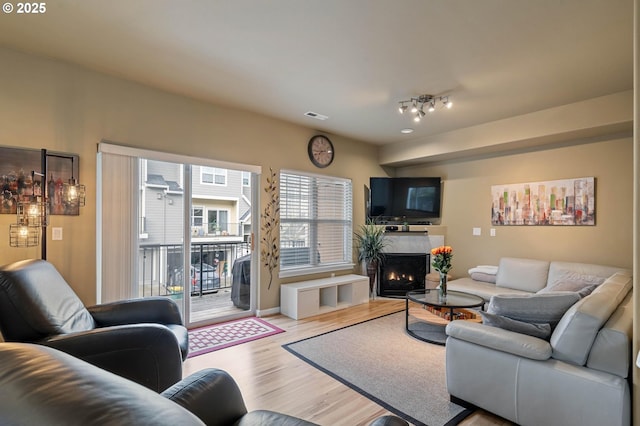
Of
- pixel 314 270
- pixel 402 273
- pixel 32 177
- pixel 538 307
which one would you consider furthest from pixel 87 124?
pixel 402 273

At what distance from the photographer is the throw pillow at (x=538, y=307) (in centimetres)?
208

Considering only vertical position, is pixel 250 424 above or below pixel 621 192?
below

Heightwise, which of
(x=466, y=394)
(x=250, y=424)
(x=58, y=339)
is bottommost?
(x=466, y=394)

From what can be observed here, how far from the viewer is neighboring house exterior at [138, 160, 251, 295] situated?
3.45 m

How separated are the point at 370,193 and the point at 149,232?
3.69 metres

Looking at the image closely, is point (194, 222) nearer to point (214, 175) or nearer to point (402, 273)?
point (214, 175)

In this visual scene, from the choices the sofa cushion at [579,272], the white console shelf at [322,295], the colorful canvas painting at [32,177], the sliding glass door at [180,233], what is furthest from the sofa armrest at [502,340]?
the colorful canvas painting at [32,177]

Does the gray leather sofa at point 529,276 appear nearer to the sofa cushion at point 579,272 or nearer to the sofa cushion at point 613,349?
the sofa cushion at point 579,272

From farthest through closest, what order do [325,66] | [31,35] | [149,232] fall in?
[149,232] → [325,66] → [31,35]

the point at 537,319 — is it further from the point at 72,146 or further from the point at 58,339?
the point at 72,146

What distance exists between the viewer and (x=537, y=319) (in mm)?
2111

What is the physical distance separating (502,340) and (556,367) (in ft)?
0.95

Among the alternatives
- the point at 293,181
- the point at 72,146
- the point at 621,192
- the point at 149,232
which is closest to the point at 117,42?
the point at 72,146

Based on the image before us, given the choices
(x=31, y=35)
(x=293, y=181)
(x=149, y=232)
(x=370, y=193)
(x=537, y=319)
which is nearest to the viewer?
(x=537, y=319)
